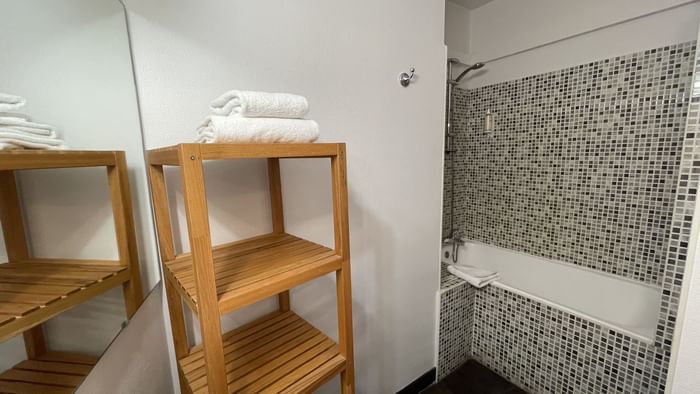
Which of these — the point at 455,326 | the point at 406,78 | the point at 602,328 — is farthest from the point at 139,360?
the point at 602,328

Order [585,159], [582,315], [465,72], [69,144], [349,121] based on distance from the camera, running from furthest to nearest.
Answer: [465,72] < [585,159] < [582,315] < [349,121] < [69,144]

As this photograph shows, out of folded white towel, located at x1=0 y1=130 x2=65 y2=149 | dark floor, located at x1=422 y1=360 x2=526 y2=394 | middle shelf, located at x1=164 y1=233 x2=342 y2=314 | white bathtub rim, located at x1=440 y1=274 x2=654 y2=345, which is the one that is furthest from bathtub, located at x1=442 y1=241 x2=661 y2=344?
folded white towel, located at x1=0 y1=130 x2=65 y2=149

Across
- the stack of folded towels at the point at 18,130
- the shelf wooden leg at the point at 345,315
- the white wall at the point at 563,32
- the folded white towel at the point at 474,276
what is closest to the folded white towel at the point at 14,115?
the stack of folded towels at the point at 18,130

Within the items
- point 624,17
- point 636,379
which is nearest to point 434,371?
point 636,379

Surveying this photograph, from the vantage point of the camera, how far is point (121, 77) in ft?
2.18

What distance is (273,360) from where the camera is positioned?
75cm

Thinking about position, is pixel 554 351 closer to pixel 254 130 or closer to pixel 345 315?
pixel 345 315

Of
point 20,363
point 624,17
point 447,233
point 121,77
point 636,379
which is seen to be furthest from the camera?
point 447,233

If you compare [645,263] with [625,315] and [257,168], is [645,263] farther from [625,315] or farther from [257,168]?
[257,168]

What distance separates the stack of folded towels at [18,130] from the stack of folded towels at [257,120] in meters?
0.23

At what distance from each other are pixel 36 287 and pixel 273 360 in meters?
0.54

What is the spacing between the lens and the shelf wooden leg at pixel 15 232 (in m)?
0.35

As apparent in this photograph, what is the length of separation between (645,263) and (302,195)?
1.97 metres

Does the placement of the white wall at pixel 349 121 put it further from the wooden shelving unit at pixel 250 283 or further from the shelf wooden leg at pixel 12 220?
the shelf wooden leg at pixel 12 220
